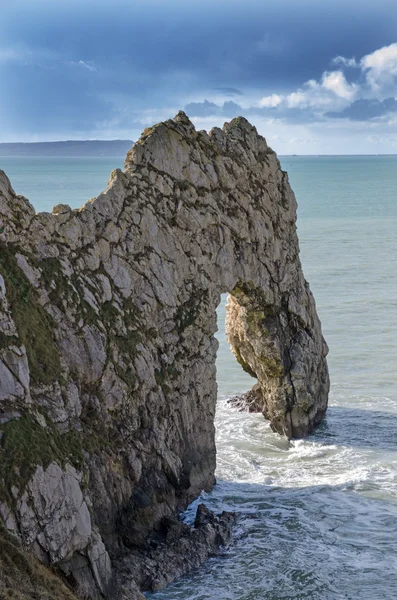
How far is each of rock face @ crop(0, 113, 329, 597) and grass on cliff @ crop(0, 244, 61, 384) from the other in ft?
0.16

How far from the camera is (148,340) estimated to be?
91.7 feet

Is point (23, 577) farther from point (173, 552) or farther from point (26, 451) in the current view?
point (173, 552)

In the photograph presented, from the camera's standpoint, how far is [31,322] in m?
23.4

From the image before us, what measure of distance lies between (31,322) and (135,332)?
15.1ft

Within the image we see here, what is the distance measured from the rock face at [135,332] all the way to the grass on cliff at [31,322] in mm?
50

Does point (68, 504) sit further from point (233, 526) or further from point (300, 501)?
point (300, 501)

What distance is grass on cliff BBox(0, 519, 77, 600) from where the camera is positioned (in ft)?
59.6

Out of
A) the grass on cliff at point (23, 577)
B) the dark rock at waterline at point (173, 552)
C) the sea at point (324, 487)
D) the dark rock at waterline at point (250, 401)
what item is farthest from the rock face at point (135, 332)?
the dark rock at waterline at point (250, 401)

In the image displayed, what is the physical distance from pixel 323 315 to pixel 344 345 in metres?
6.42

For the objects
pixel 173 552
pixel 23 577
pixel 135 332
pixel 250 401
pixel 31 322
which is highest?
pixel 31 322

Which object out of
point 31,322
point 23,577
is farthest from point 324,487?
point 23,577

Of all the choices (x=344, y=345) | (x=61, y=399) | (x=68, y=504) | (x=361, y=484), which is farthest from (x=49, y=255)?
(x=344, y=345)

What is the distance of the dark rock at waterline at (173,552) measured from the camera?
23.6 metres

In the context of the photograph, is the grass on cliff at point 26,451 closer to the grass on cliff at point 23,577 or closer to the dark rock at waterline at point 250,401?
the grass on cliff at point 23,577
